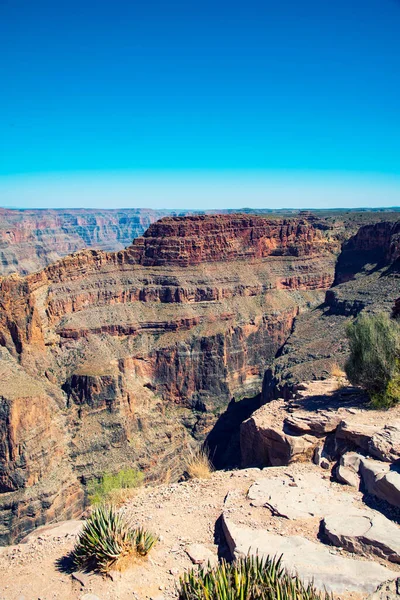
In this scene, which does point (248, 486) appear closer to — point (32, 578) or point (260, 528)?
point (260, 528)

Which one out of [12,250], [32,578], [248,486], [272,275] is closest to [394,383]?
[248,486]

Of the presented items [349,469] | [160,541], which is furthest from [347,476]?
[160,541]

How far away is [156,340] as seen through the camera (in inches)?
2194

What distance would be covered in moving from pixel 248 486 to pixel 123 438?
28741 mm

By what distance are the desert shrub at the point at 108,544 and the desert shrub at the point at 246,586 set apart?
238 centimetres

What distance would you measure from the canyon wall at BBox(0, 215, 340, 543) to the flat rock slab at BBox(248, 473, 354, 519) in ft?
49.2

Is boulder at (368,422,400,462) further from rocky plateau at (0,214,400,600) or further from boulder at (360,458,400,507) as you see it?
boulder at (360,458,400,507)

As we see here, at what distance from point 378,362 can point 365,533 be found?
8.93 metres

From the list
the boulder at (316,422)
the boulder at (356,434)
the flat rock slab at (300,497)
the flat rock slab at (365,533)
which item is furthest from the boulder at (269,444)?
the flat rock slab at (365,533)

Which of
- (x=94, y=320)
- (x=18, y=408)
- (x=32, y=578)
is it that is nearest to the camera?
(x=32, y=578)

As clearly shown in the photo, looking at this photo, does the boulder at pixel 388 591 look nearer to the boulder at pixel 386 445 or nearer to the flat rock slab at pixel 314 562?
the flat rock slab at pixel 314 562

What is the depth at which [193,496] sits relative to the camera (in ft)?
45.1

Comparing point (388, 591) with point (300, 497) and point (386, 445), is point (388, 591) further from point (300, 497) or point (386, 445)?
point (386, 445)

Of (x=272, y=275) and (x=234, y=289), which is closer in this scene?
(x=234, y=289)
